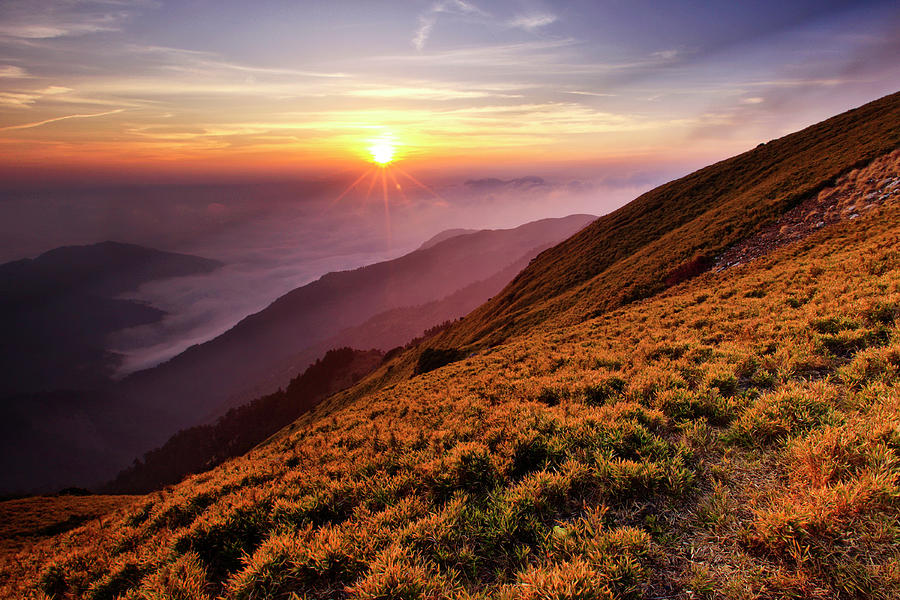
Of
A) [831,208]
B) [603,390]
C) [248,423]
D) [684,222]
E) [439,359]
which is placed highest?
[684,222]

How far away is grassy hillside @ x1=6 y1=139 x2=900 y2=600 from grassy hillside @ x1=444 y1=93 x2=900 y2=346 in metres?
22.1

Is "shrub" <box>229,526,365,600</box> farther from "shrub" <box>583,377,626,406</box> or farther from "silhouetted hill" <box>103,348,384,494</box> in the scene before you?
"silhouetted hill" <box>103,348,384,494</box>

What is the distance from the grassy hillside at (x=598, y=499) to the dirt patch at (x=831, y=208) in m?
20.3

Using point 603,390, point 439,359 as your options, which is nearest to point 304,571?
point 603,390

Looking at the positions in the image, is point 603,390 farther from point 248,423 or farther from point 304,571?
point 248,423

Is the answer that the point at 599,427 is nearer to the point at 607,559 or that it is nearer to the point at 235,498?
the point at 607,559

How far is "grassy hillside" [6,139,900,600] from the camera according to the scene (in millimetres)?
3588

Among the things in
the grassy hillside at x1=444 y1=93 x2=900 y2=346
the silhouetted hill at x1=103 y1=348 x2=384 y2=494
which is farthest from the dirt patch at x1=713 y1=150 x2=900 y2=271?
the silhouetted hill at x1=103 y1=348 x2=384 y2=494

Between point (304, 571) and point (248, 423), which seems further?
point (248, 423)

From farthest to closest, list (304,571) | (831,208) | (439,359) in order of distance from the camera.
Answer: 1. (439,359)
2. (831,208)
3. (304,571)

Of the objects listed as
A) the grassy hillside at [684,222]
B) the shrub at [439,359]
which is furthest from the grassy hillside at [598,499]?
the grassy hillside at [684,222]

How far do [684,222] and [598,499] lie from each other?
5263 cm

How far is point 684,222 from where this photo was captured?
153ft

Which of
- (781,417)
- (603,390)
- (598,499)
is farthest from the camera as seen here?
(603,390)
